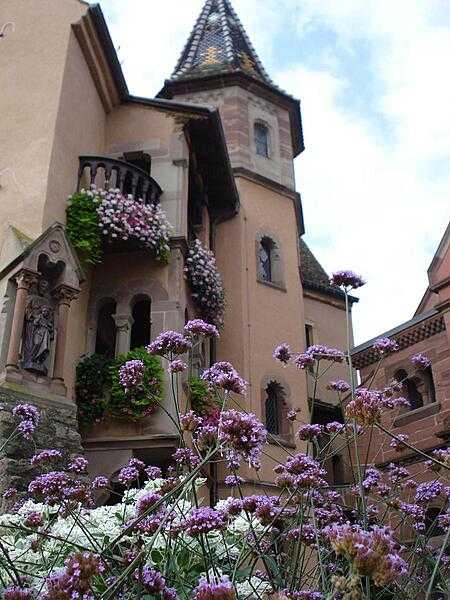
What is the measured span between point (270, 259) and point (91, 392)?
789cm

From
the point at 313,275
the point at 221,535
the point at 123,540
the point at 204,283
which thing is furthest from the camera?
the point at 313,275

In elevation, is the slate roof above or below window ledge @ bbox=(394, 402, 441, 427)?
above

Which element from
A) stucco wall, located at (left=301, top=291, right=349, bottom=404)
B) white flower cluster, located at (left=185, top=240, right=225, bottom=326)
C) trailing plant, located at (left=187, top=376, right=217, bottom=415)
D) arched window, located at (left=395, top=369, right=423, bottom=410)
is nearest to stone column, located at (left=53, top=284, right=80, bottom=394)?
trailing plant, located at (left=187, top=376, right=217, bottom=415)

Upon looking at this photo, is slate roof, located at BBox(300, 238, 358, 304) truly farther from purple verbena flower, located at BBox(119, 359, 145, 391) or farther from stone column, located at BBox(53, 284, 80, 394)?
purple verbena flower, located at BBox(119, 359, 145, 391)

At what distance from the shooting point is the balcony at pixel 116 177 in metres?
11.2

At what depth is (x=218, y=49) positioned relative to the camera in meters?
20.1

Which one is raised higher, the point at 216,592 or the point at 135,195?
the point at 135,195

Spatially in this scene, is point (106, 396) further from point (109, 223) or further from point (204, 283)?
A: point (204, 283)

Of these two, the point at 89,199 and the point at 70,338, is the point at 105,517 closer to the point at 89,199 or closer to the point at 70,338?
the point at 70,338

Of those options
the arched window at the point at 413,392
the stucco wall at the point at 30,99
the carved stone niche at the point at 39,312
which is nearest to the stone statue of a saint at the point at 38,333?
the carved stone niche at the point at 39,312

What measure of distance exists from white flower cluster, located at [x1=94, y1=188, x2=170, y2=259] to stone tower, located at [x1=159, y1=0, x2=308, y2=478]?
4389 millimetres

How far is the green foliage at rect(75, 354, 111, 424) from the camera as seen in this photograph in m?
9.92

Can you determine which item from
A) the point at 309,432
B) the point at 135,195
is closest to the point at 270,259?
the point at 135,195

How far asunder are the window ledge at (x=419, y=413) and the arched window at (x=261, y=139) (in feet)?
24.0
